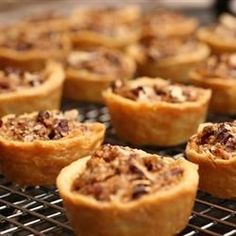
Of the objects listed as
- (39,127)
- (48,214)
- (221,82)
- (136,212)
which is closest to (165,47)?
(221,82)

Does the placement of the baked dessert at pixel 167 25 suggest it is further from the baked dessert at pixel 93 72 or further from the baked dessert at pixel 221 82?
the baked dessert at pixel 221 82

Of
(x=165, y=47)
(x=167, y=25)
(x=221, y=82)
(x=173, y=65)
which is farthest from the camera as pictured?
(x=167, y=25)

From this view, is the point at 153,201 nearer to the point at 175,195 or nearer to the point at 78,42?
the point at 175,195

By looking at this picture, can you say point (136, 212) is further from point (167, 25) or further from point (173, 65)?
point (167, 25)

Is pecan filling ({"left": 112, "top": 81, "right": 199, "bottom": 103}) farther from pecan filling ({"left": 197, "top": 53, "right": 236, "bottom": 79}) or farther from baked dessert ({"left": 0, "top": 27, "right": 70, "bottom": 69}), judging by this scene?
baked dessert ({"left": 0, "top": 27, "right": 70, "bottom": 69})

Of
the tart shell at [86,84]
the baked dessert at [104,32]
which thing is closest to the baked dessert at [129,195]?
the tart shell at [86,84]

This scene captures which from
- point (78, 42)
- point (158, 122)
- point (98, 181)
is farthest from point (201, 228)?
point (78, 42)
